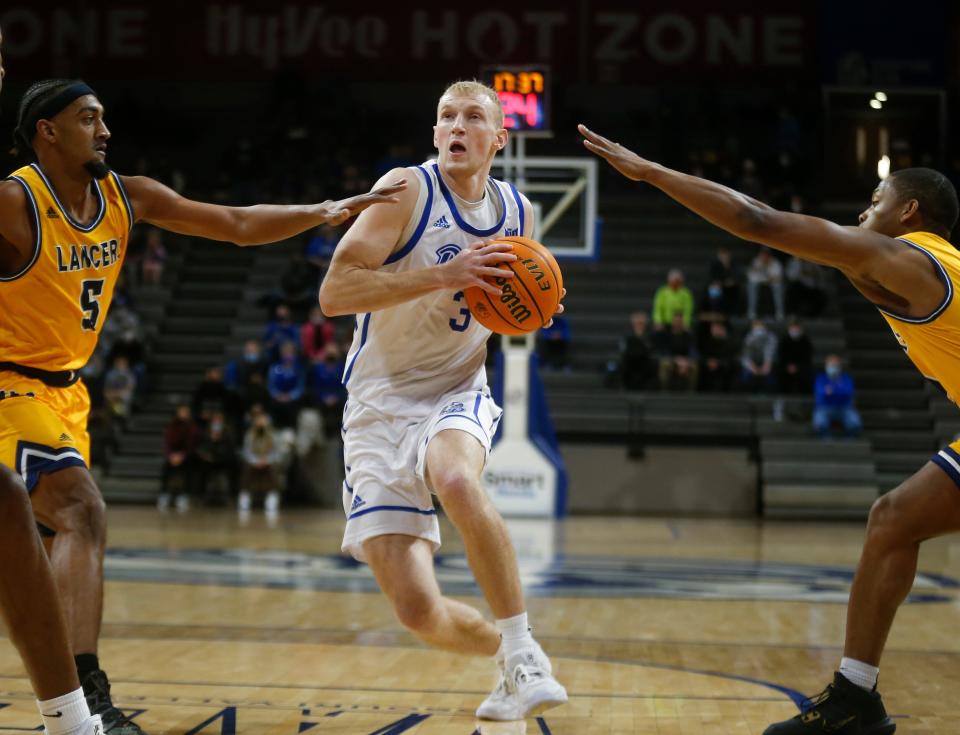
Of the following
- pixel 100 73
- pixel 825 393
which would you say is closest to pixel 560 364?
pixel 825 393

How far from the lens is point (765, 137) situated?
22.7 metres

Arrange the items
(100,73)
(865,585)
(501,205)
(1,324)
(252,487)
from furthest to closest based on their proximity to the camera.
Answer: (100,73)
(252,487)
(501,205)
(1,324)
(865,585)

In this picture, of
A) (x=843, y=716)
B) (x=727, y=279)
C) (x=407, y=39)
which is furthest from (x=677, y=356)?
(x=843, y=716)

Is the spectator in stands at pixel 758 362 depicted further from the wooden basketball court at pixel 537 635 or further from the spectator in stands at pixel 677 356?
the wooden basketball court at pixel 537 635

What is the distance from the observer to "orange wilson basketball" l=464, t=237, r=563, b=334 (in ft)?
14.6

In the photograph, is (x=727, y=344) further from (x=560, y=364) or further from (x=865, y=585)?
(x=865, y=585)

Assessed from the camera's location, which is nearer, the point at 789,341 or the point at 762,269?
the point at 789,341

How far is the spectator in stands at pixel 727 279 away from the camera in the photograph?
59.9ft

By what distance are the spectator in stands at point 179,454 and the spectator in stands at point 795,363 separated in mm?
Answer: 8114

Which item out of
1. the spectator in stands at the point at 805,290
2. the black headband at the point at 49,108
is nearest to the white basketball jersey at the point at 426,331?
the black headband at the point at 49,108

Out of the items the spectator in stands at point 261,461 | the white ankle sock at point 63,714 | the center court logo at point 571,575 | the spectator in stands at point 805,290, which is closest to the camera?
the white ankle sock at point 63,714

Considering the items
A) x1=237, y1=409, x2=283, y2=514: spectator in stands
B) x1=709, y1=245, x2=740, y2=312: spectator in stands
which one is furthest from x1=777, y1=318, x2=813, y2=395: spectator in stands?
x1=237, y1=409, x2=283, y2=514: spectator in stands

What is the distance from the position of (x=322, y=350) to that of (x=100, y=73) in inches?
409

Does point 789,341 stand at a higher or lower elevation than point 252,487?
higher
